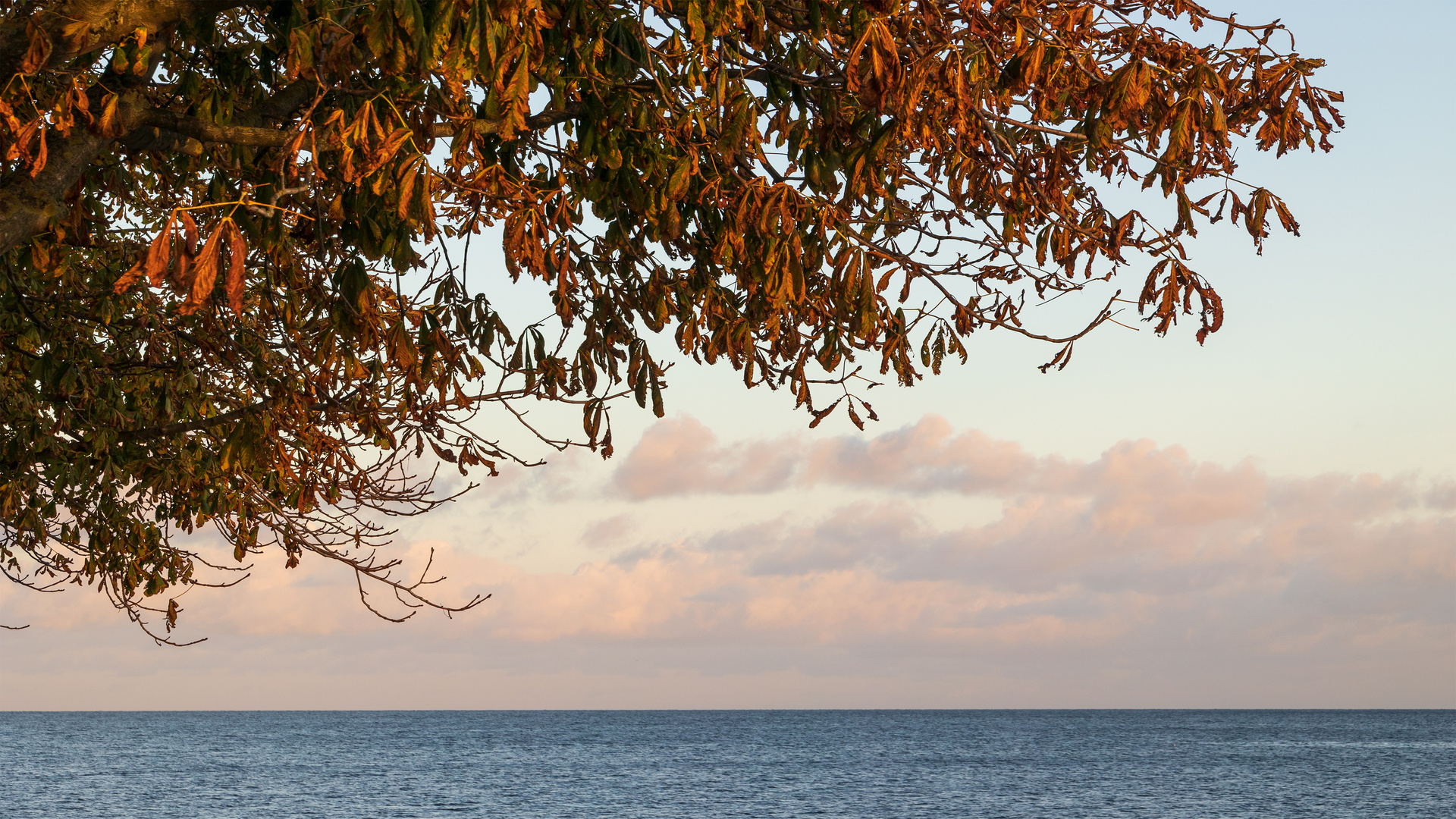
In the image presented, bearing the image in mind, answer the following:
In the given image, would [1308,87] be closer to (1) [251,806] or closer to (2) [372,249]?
(2) [372,249]

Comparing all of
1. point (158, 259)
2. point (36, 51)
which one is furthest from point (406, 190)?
point (36, 51)

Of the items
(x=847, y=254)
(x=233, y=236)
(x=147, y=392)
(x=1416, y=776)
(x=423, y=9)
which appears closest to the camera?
(x=233, y=236)

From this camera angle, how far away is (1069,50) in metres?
5.81

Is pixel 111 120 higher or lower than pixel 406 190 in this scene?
higher

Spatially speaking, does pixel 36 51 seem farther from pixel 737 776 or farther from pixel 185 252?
pixel 737 776

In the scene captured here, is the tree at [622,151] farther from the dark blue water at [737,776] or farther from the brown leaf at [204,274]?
the dark blue water at [737,776]

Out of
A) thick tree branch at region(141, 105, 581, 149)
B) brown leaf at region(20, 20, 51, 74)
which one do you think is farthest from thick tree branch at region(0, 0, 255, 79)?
thick tree branch at region(141, 105, 581, 149)

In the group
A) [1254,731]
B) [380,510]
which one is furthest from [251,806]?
[1254,731]

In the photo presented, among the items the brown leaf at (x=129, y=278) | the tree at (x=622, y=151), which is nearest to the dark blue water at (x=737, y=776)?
the tree at (x=622, y=151)

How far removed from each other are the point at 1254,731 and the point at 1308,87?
197 metres

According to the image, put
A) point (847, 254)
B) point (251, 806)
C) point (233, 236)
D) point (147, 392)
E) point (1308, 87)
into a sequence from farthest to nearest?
point (251, 806)
point (147, 392)
point (1308, 87)
point (847, 254)
point (233, 236)

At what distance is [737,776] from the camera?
92.9 meters

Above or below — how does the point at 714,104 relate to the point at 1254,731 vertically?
above

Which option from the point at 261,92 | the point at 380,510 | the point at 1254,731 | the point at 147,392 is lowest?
the point at 1254,731
